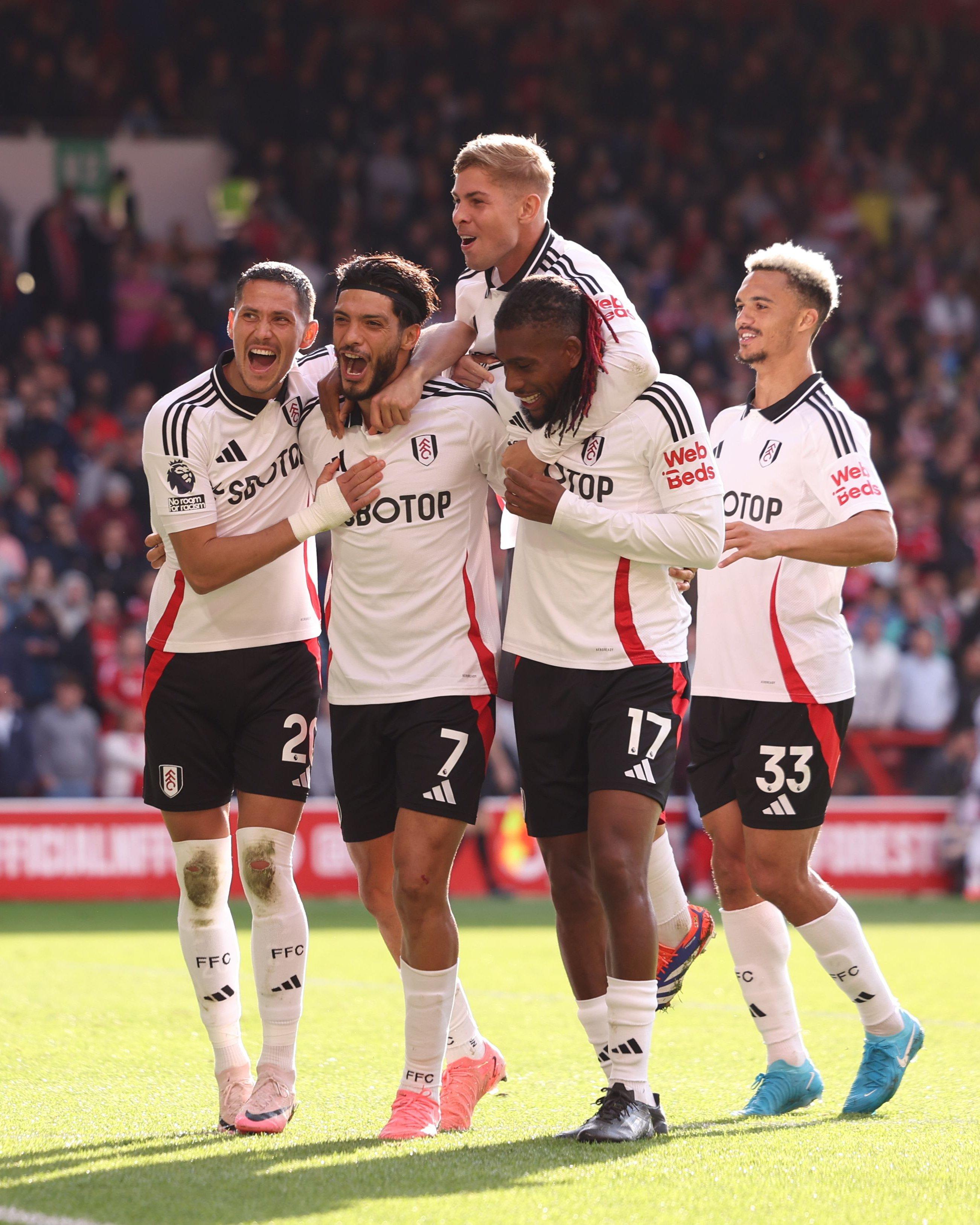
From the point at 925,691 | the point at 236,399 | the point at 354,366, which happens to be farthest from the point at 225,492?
the point at 925,691

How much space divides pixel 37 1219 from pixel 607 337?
2.79m

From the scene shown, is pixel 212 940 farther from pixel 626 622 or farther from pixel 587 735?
pixel 626 622

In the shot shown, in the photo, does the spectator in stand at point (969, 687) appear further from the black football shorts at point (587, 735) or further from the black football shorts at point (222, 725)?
the black football shorts at point (222, 725)

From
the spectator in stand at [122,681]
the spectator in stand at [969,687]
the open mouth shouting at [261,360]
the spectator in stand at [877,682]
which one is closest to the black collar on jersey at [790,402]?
the open mouth shouting at [261,360]

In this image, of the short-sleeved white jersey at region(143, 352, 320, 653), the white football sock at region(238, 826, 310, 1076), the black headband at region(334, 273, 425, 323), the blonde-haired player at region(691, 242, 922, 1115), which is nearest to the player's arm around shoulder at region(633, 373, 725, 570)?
the blonde-haired player at region(691, 242, 922, 1115)

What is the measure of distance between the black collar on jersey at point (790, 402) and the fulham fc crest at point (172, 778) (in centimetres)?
226

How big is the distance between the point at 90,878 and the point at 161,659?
7.95 metres

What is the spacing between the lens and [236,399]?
17.0 feet

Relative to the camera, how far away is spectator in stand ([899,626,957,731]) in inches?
595

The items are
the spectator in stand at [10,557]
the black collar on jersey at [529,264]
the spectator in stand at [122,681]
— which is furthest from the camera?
the spectator in stand at [10,557]

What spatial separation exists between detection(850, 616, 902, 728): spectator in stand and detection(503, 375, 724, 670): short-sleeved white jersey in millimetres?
10368

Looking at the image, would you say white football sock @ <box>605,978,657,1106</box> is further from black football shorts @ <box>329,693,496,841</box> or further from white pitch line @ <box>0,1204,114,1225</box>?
white pitch line @ <box>0,1204,114,1225</box>

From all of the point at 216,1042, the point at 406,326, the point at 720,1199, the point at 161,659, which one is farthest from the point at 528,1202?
the point at 406,326

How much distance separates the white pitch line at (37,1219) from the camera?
12.4ft
